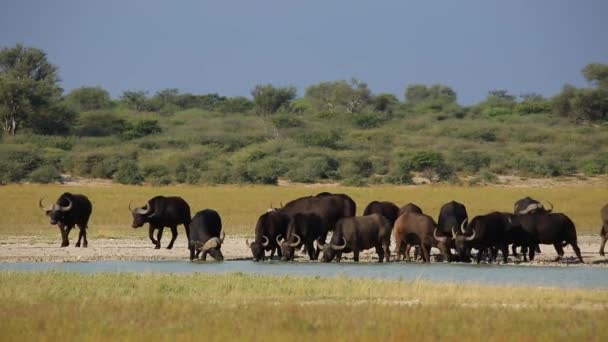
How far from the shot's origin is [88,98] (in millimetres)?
80375

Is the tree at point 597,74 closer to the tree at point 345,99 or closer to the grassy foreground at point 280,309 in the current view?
the tree at point 345,99

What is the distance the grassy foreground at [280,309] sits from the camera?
12.7 m

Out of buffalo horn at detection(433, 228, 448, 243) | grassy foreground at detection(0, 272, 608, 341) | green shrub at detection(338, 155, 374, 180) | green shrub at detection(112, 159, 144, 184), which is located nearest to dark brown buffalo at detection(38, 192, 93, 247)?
buffalo horn at detection(433, 228, 448, 243)

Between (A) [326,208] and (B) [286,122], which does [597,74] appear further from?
(A) [326,208]

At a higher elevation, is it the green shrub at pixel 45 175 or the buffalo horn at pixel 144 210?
the green shrub at pixel 45 175

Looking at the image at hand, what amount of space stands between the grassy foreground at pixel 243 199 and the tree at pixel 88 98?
35824 millimetres

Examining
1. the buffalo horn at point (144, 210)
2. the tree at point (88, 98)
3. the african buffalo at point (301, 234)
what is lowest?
the african buffalo at point (301, 234)

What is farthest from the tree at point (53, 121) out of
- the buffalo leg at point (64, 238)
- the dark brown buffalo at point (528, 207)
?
the dark brown buffalo at point (528, 207)

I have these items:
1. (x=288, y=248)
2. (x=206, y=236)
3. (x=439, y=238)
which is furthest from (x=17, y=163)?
(x=439, y=238)

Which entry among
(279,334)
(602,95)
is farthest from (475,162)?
(279,334)

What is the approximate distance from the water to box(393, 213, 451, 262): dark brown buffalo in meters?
0.53

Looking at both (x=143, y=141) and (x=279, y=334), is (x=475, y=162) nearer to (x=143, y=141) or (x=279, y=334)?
(x=143, y=141)

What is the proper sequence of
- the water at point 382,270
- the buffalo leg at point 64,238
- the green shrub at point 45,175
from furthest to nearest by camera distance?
the green shrub at point 45,175
the buffalo leg at point 64,238
the water at point 382,270

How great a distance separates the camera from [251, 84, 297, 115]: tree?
82312mm
